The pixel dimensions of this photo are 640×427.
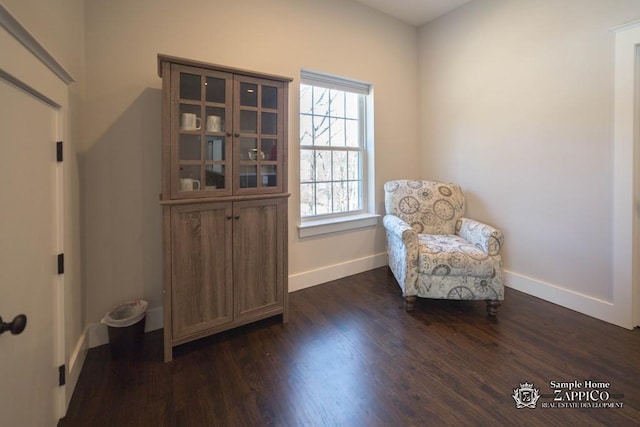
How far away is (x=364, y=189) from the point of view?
11.4 feet

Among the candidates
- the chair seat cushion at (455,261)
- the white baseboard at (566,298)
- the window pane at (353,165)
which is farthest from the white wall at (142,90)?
the white baseboard at (566,298)

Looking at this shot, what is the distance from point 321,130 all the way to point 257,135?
1160 mm

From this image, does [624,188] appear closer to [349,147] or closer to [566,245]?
[566,245]

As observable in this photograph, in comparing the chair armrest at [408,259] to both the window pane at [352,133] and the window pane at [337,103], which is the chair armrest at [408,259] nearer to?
the window pane at [352,133]

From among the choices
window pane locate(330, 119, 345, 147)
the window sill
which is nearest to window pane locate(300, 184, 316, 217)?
the window sill

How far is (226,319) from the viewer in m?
2.03

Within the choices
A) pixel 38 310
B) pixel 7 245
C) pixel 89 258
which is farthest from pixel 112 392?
pixel 7 245

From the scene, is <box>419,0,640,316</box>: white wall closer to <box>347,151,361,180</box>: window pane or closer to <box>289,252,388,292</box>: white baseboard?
<box>347,151,361,180</box>: window pane

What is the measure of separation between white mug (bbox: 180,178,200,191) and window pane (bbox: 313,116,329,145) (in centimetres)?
149

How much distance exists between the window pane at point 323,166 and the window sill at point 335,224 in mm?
461

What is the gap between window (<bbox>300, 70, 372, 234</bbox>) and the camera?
2.99 metres

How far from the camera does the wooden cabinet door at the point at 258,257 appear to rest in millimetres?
2057

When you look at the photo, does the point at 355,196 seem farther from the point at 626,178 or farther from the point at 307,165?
the point at 626,178

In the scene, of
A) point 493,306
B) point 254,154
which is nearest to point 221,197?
point 254,154
